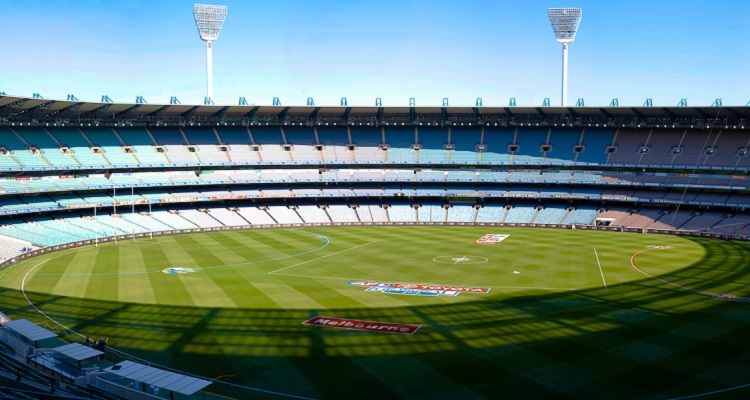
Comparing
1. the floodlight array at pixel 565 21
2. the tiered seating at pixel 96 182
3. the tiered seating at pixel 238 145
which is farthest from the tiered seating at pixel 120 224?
the floodlight array at pixel 565 21

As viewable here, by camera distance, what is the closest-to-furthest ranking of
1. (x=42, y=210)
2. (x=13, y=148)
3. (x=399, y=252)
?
(x=399, y=252), (x=42, y=210), (x=13, y=148)

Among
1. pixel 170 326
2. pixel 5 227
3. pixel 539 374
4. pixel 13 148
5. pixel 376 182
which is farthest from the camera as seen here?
pixel 376 182

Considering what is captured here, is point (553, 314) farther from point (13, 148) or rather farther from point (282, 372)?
point (13, 148)

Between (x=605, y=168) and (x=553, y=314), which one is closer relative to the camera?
(x=553, y=314)

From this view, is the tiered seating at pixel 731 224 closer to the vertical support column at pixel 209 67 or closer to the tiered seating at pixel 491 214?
the tiered seating at pixel 491 214

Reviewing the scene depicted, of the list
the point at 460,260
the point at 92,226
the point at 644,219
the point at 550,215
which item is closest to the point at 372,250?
the point at 460,260

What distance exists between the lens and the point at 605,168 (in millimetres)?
76812

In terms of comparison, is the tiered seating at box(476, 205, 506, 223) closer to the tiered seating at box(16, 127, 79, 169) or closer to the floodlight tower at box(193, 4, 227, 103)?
the floodlight tower at box(193, 4, 227, 103)

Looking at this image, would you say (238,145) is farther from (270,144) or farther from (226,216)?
(226,216)

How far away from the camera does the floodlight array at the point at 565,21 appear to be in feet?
269

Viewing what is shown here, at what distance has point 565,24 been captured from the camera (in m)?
82.9

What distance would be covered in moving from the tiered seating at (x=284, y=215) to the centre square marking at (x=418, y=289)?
3864 cm

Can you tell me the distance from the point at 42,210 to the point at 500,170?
57843mm

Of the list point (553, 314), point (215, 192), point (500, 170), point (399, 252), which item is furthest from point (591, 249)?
point (215, 192)
